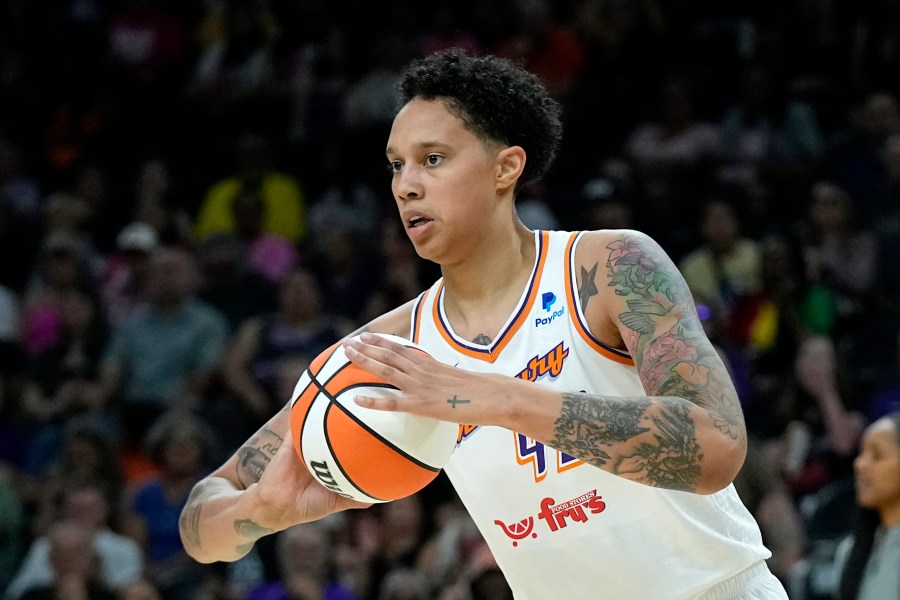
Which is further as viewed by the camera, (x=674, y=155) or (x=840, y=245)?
(x=674, y=155)

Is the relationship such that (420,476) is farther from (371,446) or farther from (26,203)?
(26,203)

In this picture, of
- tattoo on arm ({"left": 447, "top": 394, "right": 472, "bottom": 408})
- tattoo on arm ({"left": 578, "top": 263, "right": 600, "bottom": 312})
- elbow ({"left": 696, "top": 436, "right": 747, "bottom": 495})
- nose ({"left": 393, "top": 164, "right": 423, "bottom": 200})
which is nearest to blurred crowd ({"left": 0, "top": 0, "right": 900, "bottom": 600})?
tattoo on arm ({"left": 578, "top": 263, "right": 600, "bottom": 312})

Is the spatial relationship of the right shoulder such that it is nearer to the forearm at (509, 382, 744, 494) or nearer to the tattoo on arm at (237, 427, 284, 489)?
the tattoo on arm at (237, 427, 284, 489)

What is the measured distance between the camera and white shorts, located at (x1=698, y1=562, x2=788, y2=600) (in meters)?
3.80

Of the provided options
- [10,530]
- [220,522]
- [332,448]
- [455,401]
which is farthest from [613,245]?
[10,530]

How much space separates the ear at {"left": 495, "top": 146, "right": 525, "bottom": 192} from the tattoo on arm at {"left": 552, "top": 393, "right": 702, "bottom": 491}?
2.96ft

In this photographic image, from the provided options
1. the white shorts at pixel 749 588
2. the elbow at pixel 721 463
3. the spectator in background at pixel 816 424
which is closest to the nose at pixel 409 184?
the elbow at pixel 721 463

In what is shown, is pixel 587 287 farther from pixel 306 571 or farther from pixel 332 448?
pixel 306 571

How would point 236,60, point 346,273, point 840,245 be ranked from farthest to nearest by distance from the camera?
point 236,60, point 346,273, point 840,245

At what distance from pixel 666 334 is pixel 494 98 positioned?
938 mm

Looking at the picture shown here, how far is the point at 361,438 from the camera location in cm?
353

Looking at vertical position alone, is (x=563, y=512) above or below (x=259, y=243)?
below

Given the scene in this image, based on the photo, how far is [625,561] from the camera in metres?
3.73

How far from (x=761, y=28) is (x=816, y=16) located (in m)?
0.79
